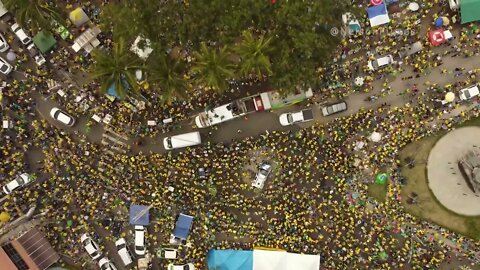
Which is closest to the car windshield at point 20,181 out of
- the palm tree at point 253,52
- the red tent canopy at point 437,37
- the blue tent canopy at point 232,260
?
the blue tent canopy at point 232,260

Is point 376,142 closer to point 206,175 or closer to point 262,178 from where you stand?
point 262,178

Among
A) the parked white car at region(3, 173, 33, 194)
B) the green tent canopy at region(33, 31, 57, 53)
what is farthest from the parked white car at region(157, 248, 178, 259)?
the green tent canopy at region(33, 31, 57, 53)

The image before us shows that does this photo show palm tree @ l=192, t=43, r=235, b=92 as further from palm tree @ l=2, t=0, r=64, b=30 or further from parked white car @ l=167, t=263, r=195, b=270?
parked white car @ l=167, t=263, r=195, b=270

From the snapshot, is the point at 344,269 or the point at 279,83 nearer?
the point at 279,83

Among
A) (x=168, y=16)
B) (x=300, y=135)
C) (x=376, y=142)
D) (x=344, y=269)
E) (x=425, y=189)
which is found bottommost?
(x=344, y=269)

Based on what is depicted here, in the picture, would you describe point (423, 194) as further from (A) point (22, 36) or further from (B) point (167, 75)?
(A) point (22, 36)

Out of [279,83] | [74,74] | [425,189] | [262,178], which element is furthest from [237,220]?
[74,74]

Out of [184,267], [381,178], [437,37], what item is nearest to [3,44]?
[184,267]
